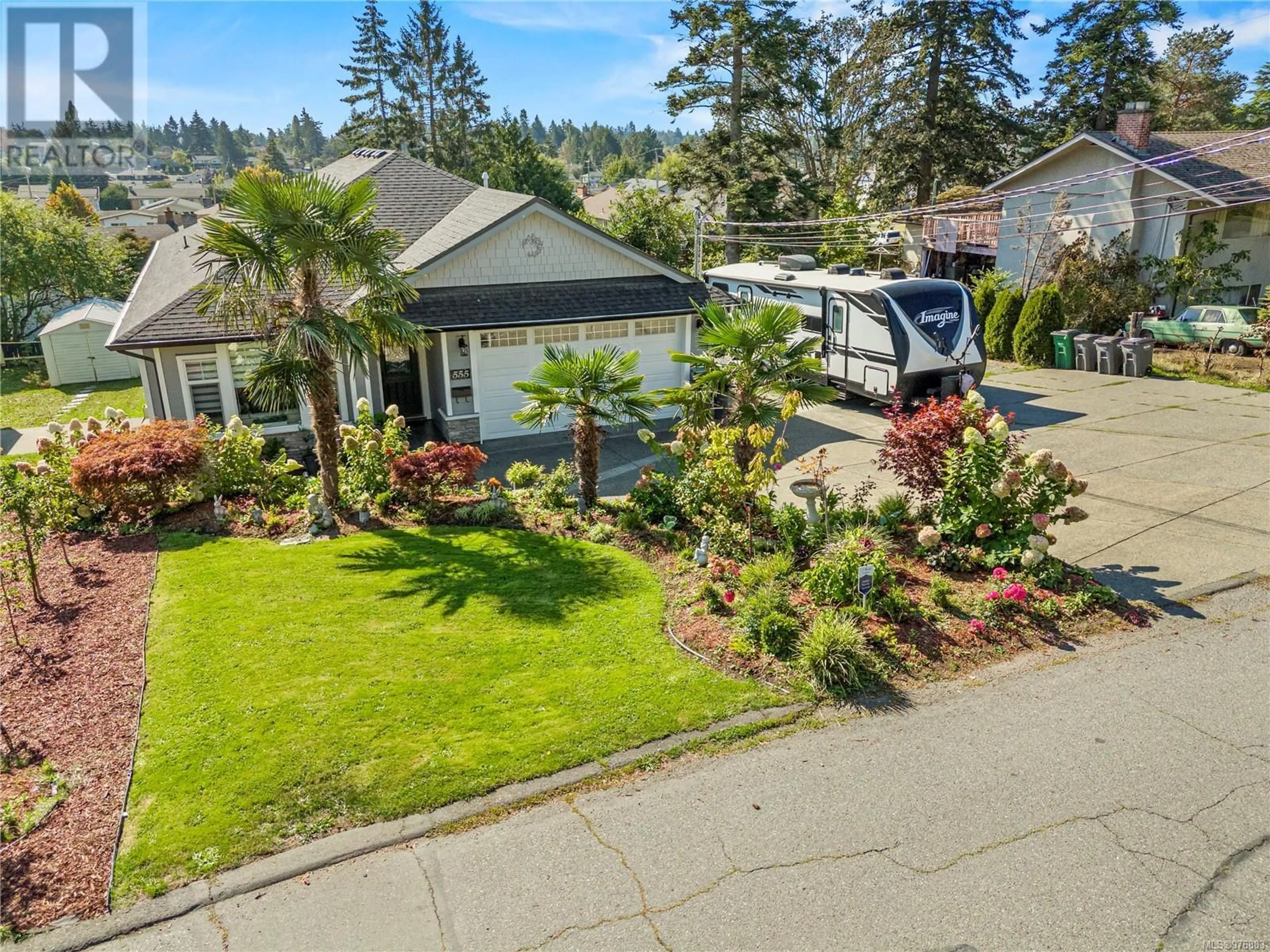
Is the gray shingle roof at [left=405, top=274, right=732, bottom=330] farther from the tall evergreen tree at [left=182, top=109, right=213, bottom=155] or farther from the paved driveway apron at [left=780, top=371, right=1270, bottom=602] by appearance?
the tall evergreen tree at [left=182, top=109, right=213, bottom=155]

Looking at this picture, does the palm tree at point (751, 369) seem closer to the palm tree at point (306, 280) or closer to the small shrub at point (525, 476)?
the small shrub at point (525, 476)

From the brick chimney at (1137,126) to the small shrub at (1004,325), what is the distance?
698 centimetres

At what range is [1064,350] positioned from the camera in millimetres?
22734

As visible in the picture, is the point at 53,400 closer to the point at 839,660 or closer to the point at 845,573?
the point at 845,573

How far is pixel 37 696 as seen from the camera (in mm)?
7016

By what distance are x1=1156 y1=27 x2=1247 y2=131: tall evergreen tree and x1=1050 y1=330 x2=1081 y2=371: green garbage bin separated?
1416 inches

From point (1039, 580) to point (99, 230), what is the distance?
162 ft

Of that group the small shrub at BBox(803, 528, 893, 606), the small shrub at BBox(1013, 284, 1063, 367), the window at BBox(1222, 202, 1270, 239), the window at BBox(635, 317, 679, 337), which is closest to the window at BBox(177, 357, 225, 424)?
the window at BBox(635, 317, 679, 337)

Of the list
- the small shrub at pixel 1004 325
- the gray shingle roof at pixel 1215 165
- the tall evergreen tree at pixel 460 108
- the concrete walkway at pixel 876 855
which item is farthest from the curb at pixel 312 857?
the tall evergreen tree at pixel 460 108

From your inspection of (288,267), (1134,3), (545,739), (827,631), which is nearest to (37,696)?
(545,739)

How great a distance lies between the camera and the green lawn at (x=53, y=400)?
71.4 ft

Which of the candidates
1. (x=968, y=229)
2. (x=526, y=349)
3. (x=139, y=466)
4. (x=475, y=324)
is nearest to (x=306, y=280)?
(x=139, y=466)

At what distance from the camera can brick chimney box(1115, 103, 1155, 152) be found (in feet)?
84.2

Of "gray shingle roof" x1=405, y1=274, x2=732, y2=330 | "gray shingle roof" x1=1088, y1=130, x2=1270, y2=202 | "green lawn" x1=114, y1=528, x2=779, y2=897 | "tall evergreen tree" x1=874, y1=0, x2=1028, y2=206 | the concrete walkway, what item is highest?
"tall evergreen tree" x1=874, y1=0, x2=1028, y2=206
